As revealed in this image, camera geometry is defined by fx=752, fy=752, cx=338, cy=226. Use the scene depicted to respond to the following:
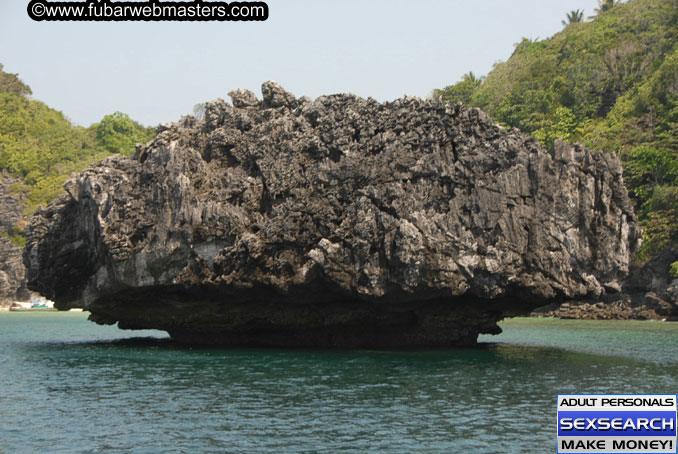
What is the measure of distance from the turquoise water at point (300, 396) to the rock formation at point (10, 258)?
5532 cm

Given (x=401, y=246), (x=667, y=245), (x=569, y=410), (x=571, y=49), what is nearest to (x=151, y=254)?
(x=401, y=246)

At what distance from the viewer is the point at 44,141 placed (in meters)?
118

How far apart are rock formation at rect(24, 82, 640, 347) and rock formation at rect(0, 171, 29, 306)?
5705 centimetres

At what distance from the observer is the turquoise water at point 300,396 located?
16703mm

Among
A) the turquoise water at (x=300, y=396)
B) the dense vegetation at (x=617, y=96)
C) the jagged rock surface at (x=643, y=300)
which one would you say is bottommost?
the turquoise water at (x=300, y=396)

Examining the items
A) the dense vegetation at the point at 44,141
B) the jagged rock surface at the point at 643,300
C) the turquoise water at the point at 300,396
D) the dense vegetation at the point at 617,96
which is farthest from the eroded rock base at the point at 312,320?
the dense vegetation at the point at 44,141

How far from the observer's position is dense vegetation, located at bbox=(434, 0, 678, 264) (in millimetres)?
67750

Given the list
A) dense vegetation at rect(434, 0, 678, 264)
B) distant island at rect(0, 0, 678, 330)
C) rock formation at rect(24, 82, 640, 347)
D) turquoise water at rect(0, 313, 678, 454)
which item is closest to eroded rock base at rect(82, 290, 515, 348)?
rock formation at rect(24, 82, 640, 347)

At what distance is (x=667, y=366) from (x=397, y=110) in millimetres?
14777

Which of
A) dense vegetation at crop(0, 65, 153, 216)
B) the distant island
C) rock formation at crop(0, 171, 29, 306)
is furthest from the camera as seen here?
dense vegetation at crop(0, 65, 153, 216)

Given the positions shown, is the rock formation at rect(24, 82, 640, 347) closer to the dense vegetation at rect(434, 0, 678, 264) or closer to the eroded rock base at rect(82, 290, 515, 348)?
the eroded rock base at rect(82, 290, 515, 348)

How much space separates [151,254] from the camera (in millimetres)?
30969

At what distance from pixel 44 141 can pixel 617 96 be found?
8442 cm

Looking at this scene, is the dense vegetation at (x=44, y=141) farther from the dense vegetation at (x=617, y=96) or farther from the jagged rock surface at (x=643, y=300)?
the jagged rock surface at (x=643, y=300)
